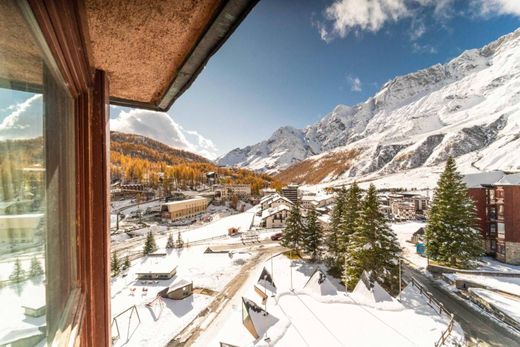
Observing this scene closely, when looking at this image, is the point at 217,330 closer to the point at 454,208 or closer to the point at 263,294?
the point at 263,294

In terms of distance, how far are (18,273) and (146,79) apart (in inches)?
64.6

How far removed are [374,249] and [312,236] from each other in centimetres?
678

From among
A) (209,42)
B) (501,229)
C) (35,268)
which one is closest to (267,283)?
(209,42)

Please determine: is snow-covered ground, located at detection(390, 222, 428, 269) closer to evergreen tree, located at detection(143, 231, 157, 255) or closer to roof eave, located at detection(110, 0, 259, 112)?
roof eave, located at detection(110, 0, 259, 112)

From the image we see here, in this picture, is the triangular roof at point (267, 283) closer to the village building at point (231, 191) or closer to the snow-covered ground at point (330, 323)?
the snow-covered ground at point (330, 323)

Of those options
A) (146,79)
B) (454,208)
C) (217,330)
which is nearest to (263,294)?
(217,330)

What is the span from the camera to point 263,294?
42.1 feet

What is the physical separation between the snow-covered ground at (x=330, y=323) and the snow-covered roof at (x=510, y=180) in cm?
1429

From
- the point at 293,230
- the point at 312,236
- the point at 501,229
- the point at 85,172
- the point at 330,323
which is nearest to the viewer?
the point at 85,172

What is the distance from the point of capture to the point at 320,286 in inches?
497

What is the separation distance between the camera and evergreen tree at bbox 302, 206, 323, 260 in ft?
62.8

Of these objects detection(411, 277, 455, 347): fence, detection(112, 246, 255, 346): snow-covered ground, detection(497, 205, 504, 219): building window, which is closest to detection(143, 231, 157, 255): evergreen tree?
detection(112, 246, 255, 346): snow-covered ground

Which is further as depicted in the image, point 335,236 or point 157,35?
point 335,236

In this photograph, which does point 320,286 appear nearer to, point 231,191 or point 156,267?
point 156,267
